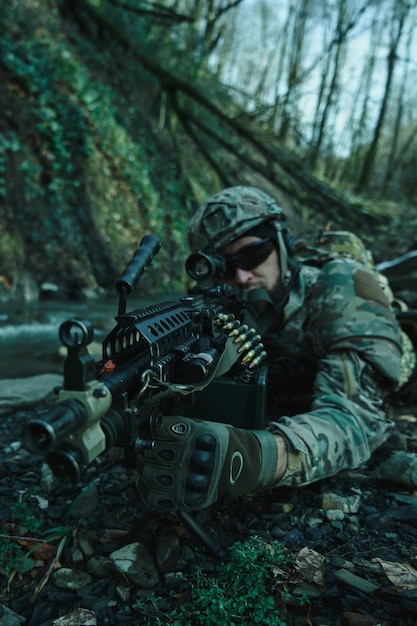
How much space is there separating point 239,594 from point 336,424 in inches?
38.5

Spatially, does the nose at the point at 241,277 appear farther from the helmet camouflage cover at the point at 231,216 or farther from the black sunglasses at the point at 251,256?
the helmet camouflage cover at the point at 231,216

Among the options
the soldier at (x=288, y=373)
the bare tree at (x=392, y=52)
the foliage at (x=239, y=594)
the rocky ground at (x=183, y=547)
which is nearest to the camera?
the foliage at (x=239, y=594)

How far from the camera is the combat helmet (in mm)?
2949

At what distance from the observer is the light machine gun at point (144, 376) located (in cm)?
128

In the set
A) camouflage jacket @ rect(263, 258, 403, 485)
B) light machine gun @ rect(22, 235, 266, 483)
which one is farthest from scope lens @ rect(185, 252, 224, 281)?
camouflage jacket @ rect(263, 258, 403, 485)

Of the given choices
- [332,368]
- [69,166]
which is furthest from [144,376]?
[69,166]

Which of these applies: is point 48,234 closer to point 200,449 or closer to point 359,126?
point 200,449

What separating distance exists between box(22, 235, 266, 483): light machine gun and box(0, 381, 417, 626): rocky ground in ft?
1.55

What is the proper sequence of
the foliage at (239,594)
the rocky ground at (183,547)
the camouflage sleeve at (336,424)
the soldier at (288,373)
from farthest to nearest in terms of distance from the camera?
the camouflage sleeve at (336,424)
the soldier at (288,373)
the rocky ground at (183,547)
the foliage at (239,594)

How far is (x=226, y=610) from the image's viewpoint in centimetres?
156

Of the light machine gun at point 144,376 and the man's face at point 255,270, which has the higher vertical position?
the man's face at point 255,270

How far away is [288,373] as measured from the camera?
3273 mm

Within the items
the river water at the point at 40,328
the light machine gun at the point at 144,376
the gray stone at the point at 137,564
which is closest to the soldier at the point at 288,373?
the light machine gun at the point at 144,376

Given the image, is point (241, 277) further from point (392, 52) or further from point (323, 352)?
point (392, 52)
